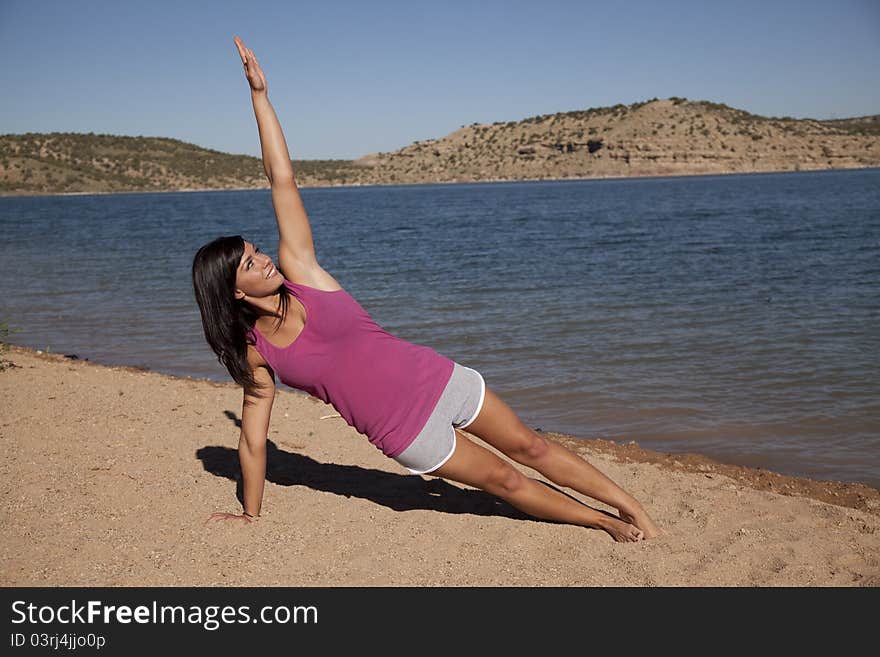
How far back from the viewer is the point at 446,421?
3.99m

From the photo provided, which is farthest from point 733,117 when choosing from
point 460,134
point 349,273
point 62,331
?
point 62,331

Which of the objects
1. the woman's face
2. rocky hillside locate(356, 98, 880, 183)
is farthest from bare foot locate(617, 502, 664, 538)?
rocky hillside locate(356, 98, 880, 183)

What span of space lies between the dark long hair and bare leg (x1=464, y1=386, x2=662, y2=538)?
3.93 ft

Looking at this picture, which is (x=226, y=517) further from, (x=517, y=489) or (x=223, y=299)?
(x=517, y=489)

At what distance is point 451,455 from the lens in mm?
4035

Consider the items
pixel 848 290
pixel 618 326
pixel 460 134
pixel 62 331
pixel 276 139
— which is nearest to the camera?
pixel 276 139

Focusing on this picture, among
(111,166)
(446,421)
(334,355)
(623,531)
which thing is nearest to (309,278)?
(334,355)

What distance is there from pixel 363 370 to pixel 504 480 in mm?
1026

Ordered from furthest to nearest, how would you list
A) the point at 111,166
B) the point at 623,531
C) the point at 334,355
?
the point at 111,166
the point at 623,531
the point at 334,355

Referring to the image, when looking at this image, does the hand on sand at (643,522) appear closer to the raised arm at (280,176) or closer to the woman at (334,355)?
the woman at (334,355)

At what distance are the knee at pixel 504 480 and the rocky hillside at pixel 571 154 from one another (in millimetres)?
107720

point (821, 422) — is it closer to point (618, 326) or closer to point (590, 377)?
point (590, 377)

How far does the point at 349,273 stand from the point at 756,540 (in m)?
17.6

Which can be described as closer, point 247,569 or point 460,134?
point 247,569
